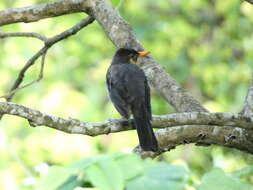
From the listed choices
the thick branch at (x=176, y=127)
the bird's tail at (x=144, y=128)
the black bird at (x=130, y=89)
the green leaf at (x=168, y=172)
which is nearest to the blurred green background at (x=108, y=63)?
the black bird at (x=130, y=89)

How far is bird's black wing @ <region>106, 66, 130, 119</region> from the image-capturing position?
14.5 ft

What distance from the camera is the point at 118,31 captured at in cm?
446

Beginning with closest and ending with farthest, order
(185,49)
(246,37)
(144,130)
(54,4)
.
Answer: (144,130)
(54,4)
(246,37)
(185,49)

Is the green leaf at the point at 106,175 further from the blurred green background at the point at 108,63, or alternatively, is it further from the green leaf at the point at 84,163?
the blurred green background at the point at 108,63

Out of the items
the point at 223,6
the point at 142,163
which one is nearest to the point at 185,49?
the point at 223,6

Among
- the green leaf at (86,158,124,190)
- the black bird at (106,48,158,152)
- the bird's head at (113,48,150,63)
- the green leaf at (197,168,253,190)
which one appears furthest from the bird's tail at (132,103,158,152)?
the green leaf at (86,158,124,190)

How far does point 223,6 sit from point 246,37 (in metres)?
0.93

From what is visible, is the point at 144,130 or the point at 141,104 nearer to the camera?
the point at 144,130

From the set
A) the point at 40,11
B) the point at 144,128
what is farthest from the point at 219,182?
the point at 40,11

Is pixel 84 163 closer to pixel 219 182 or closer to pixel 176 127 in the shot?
pixel 219 182

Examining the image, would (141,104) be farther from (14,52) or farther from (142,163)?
(14,52)

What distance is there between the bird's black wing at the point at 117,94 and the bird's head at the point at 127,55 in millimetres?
162

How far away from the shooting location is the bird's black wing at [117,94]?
443cm

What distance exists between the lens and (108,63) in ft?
38.7
